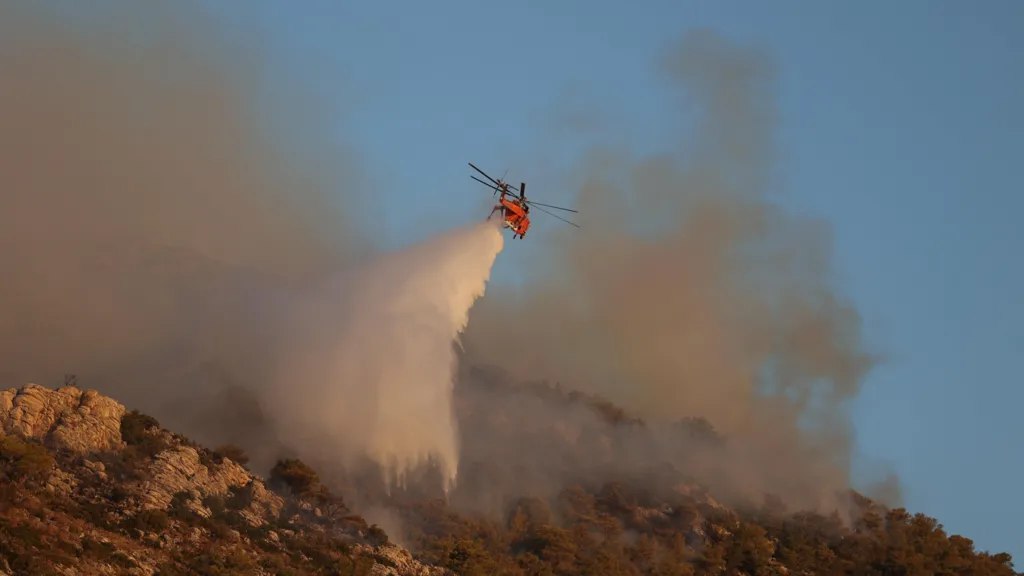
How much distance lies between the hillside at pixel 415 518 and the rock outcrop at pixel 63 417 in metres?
0.13

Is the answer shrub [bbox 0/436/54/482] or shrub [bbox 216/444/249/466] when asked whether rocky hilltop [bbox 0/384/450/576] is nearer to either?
shrub [bbox 0/436/54/482]

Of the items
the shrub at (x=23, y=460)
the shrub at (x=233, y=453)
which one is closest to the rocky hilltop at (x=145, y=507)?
the shrub at (x=23, y=460)

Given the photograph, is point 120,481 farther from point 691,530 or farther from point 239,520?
point 691,530

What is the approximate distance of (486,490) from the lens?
419 feet

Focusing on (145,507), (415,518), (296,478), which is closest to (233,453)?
(296,478)

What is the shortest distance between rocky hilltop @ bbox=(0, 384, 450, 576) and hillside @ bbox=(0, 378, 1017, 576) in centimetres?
14

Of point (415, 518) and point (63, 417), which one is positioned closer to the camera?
point (63, 417)

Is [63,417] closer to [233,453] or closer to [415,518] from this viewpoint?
[233,453]

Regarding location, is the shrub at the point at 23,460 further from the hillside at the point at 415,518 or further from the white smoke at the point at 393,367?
the white smoke at the point at 393,367

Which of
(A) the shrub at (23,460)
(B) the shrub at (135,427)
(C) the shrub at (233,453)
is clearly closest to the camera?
(A) the shrub at (23,460)

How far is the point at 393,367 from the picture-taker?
443 feet

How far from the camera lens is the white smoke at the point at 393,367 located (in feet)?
420

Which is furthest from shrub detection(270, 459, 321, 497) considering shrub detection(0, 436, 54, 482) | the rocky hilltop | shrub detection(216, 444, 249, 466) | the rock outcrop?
shrub detection(0, 436, 54, 482)

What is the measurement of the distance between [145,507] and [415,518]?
31.5 meters
